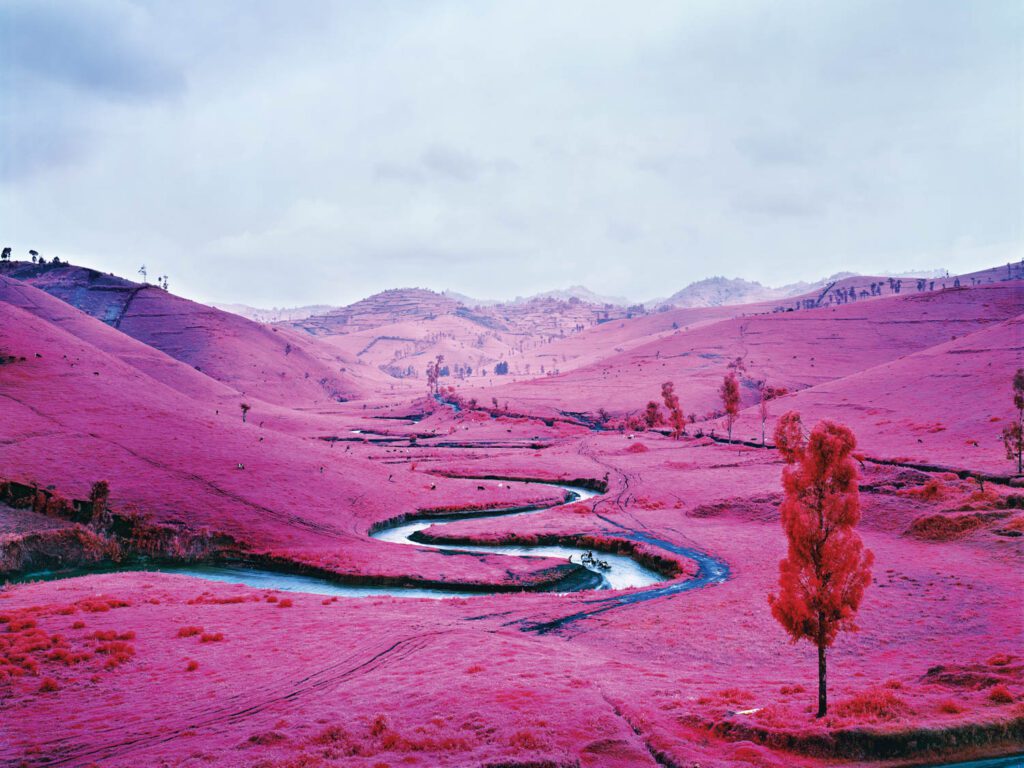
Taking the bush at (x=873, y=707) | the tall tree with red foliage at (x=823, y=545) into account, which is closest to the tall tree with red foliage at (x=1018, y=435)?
the bush at (x=873, y=707)

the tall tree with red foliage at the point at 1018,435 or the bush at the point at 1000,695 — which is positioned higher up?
the tall tree with red foliage at the point at 1018,435

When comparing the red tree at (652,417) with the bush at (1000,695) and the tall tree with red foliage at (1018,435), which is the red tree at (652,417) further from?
the bush at (1000,695)

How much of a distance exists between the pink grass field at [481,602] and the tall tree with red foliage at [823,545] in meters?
2.97

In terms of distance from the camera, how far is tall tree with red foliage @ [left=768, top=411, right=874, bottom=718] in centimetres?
1975

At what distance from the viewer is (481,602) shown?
3938cm

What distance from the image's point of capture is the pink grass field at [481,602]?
1869 centimetres

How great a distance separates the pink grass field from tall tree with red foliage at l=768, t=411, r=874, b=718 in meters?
2.97

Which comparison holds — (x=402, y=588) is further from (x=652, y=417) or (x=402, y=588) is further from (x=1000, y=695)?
(x=652, y=417)

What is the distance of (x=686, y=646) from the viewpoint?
99.2ft

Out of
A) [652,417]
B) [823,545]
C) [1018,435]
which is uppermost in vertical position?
[652,417]

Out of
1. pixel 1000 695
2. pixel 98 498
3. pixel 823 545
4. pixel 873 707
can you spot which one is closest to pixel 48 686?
pixel 823 545

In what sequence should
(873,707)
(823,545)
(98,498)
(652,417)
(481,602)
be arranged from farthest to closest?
1. (652,417)
2. (98,498)
3. (481,602)
4. (823,545)
5. (873,707)

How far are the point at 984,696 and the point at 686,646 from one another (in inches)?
517

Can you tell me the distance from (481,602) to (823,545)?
24938 mm
